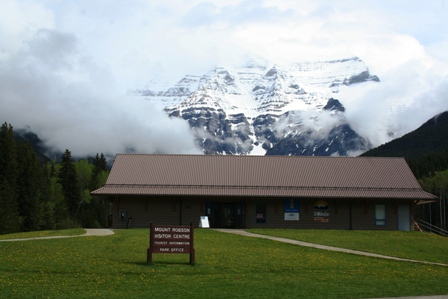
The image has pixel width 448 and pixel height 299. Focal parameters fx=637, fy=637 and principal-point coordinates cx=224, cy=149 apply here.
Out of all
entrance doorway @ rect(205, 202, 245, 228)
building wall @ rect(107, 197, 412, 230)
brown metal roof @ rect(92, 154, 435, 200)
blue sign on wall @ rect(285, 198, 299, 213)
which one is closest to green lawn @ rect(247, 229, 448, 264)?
building wall @ rect(107, 197, 412, 230)

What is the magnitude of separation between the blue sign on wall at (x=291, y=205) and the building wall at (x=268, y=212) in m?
0.23

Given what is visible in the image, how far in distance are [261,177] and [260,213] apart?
310 centimetres

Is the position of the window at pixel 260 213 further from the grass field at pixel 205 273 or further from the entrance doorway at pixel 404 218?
the grass field at pixel 205 273

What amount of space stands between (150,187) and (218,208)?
17.3 feet

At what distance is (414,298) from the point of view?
1553 centimetres

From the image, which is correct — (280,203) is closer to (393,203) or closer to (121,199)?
(393,203)

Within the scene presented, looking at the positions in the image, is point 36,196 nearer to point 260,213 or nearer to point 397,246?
point 260,213

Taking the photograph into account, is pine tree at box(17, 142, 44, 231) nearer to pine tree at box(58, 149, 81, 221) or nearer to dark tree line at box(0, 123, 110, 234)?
dark tree line at box(0, 123, 110, 234)

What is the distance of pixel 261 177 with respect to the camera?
160ft

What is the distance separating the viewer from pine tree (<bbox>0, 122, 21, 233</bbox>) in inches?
2643

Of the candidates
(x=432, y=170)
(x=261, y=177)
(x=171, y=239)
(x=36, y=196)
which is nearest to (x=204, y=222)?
(x=261, y=177)

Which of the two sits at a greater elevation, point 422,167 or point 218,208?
point 422,167

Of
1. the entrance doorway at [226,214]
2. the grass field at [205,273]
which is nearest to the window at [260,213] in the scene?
the entrance doorway at [226,214]

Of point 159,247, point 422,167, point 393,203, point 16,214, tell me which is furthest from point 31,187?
point 422,167
